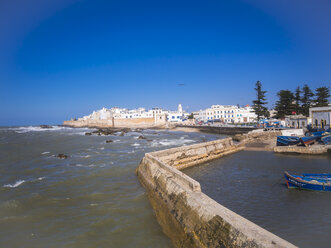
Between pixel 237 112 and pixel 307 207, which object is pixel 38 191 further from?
pixel 237 112

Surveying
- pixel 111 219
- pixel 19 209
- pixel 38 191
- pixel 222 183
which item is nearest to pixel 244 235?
pixel 111 219

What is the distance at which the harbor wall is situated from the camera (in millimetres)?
4662

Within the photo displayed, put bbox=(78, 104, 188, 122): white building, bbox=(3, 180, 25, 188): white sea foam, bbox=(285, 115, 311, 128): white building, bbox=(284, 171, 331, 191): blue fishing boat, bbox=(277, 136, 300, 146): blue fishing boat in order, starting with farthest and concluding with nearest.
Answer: bbox=(78, 104, 188, 122): white building
bbox=(285, 115, 311, 128): white building
bbox=(277, 136, 300, 146): blue fishing boat
bbox=(3, 180, 25, 188): white sea foam
bbox=(284, 171, 331, 191): blue fishing boat

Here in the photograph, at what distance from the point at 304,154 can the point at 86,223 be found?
72.0 ft

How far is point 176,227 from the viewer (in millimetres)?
7086

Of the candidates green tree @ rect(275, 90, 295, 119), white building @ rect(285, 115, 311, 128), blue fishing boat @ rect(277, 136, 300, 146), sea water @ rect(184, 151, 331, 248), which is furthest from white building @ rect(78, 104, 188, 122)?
sea water @ rect(184, 151, 331, 248)

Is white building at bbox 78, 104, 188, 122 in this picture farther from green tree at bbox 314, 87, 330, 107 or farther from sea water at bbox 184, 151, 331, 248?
sea water at bbox 184, 151, 331, 248

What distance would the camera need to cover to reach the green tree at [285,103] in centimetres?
5003

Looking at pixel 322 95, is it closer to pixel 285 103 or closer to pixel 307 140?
pixel 285 103

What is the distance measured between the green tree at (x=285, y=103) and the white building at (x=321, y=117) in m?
16.7

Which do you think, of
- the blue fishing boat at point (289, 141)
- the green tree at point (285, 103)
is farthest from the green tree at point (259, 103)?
the blue fishing boat at point (289, 141)

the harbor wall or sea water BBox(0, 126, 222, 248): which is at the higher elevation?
the harbor wall

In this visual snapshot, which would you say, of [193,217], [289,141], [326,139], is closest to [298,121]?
[326,139]

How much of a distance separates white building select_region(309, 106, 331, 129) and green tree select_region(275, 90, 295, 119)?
54.7 ft
